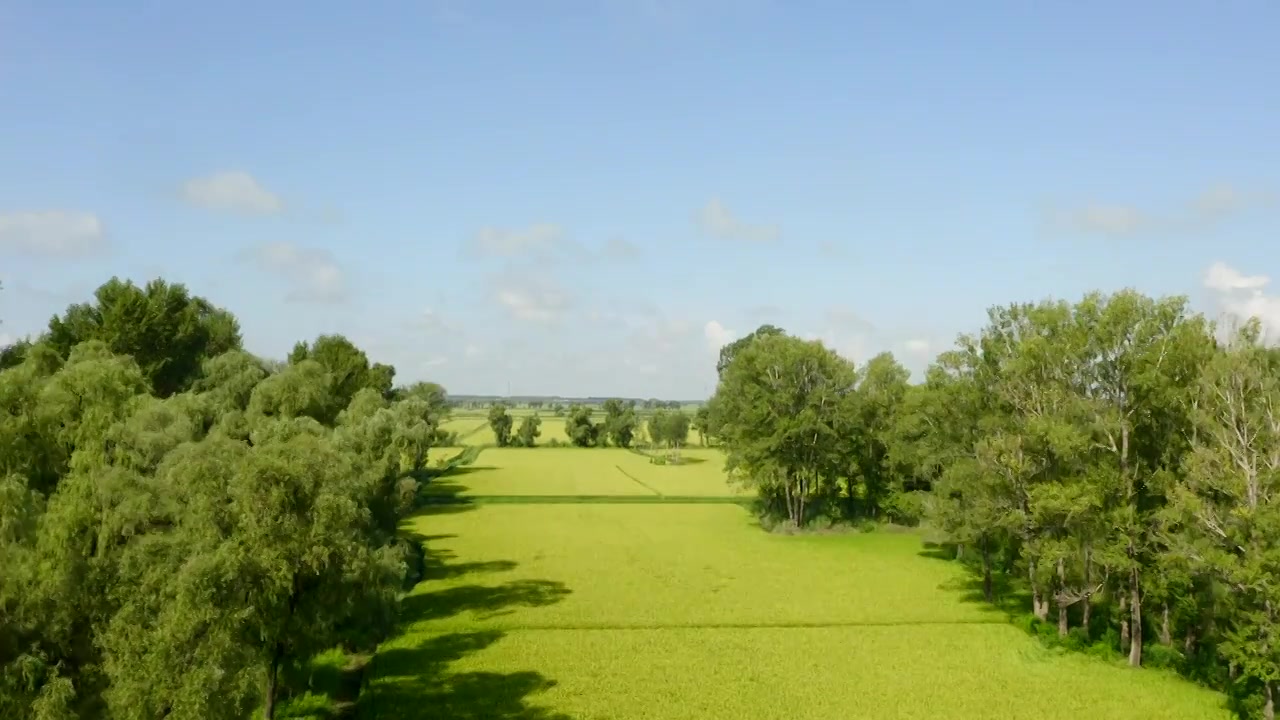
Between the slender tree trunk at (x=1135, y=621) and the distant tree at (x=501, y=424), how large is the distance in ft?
509

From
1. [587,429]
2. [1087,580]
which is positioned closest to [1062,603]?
[1087,580]

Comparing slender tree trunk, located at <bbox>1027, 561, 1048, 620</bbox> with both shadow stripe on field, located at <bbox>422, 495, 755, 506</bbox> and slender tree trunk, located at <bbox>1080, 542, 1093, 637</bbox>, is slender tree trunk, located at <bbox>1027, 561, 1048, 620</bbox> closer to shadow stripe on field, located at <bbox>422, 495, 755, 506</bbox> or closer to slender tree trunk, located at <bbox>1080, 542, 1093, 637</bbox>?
slender tree trunk, located at <bbox>1080, 542, 1093, 637</bbox>

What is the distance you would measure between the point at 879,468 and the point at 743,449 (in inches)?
546

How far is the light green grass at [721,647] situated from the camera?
32781mm

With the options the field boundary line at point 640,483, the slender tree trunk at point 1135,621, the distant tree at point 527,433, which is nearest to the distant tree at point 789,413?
the field boundary line at point 640,483

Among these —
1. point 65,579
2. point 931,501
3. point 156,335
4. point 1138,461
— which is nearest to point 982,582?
point 931,501

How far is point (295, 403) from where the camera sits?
174ft

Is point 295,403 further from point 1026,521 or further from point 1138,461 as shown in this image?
point 1138,461

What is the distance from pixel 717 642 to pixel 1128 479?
2166cm

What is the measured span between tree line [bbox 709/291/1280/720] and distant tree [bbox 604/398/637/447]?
419 feet

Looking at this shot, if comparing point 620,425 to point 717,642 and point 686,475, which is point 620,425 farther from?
point 717,642

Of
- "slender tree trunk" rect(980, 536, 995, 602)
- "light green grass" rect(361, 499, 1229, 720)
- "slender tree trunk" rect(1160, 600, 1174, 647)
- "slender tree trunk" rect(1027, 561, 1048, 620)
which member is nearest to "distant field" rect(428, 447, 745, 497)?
"light green grass" rect(361, 499, 1229, 720)

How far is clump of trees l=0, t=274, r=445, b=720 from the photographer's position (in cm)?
2131

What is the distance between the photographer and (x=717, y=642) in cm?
4106
